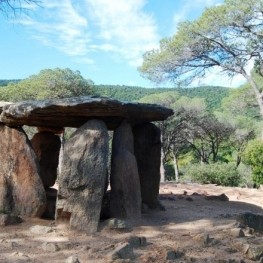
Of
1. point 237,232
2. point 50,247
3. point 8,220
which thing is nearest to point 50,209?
point 8,220

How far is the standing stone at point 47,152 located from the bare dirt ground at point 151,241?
183 centimetres

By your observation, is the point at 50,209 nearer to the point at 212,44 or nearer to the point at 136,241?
the point at 136,241

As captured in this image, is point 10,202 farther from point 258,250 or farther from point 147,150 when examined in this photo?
point 258,250

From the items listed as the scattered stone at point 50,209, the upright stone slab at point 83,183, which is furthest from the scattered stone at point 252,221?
the scattered stone at point 50,209

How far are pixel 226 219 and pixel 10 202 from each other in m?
3.29

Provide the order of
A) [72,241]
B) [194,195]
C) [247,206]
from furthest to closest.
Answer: [194,195] < [247,206] < [72,241]

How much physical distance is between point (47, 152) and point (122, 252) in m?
3.84

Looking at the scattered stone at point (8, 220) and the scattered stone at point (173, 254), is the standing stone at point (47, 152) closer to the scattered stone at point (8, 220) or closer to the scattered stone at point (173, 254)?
the scattered stone at point (8, 220)

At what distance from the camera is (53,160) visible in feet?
26.2

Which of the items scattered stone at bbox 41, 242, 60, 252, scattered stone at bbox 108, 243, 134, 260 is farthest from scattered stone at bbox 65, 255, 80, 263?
scattered stone at bbox 41, 242, 60, 252

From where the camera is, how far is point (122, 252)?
4.44m

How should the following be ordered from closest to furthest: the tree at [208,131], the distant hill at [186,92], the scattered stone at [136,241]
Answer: the scattered stone at [136,241], the tree at [208,131], the distant hill at [186,92]

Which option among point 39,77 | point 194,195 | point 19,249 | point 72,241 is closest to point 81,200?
point 72,241

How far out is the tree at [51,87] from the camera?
22.5 meters
